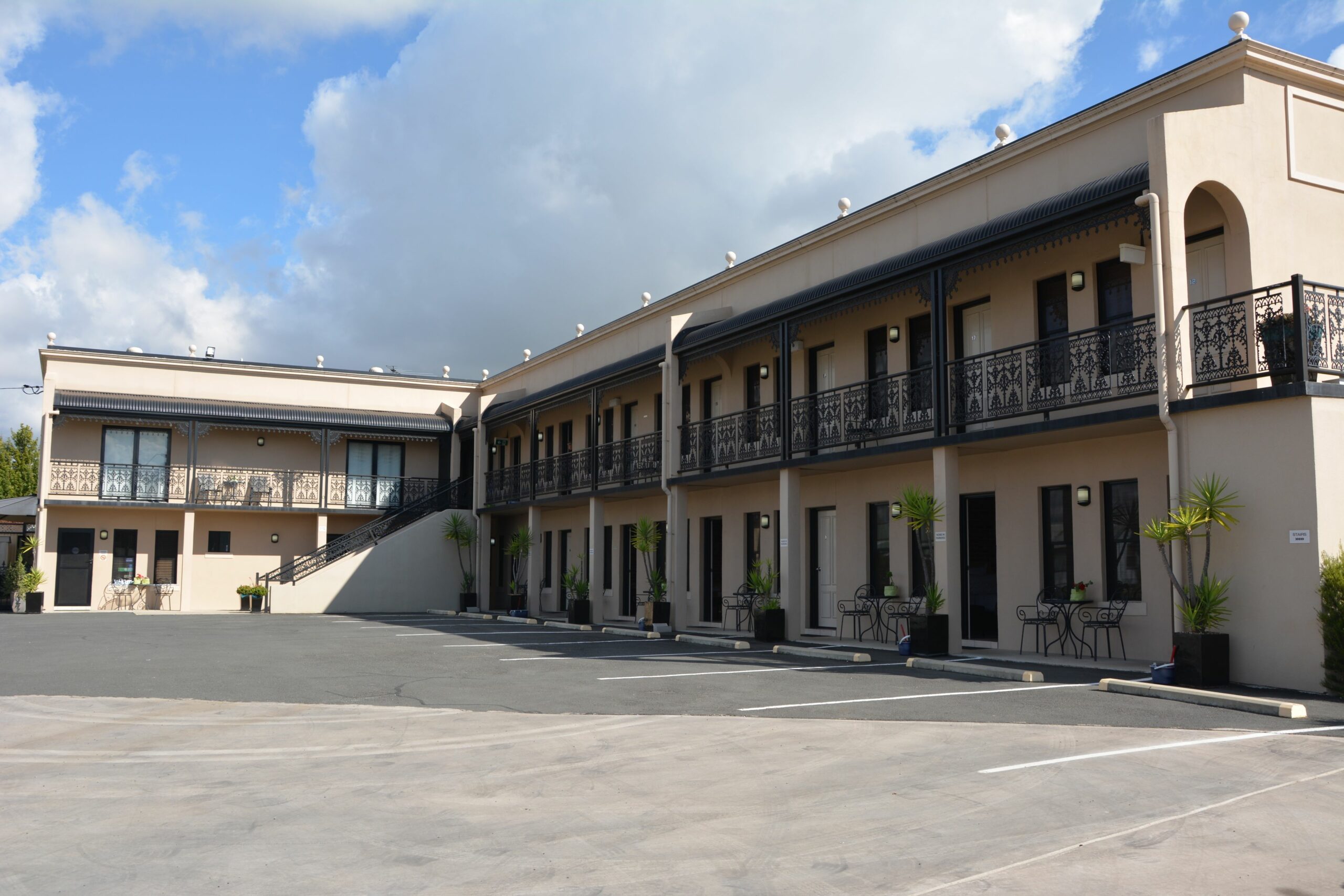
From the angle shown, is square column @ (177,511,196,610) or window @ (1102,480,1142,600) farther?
square column @ (177,511,196,610)

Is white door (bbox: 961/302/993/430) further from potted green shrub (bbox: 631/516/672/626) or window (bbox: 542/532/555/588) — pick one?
window (bbox: 542/532/555/588)

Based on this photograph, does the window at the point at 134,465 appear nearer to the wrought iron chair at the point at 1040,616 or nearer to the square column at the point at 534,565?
the square column at the point at 534,565

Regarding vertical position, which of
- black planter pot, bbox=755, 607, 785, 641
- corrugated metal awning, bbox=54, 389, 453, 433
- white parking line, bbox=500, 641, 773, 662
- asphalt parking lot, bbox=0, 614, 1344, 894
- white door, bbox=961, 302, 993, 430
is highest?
corrugated metal awning, bbox=54, 389, 453, 433

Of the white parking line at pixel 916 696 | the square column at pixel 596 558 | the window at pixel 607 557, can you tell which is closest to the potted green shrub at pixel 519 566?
the window at pixel 607 557

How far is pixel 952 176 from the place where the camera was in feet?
54.1

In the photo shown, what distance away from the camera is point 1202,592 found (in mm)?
11453

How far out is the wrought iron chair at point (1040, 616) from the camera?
14.9 m

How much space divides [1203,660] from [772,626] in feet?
26.9

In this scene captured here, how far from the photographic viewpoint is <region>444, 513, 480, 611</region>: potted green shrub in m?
32.3

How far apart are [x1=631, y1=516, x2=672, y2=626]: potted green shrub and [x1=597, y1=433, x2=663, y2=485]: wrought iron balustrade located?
3.42ft

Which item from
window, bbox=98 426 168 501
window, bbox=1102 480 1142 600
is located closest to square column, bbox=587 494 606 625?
window, bbox=1102 480 1142 600

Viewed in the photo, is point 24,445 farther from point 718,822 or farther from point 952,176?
point 718,822

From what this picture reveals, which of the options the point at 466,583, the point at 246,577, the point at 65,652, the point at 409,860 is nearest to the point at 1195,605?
the point at 409,860

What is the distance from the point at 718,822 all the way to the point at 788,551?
495 inches
